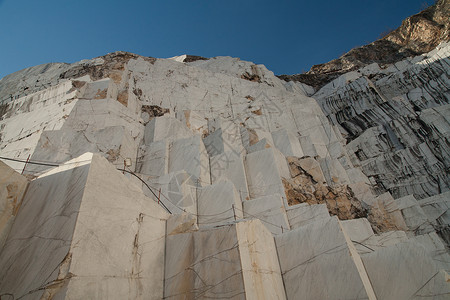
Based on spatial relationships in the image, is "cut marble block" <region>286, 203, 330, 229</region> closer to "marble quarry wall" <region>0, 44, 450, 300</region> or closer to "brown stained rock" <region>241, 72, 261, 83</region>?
"marble quarry wall" <region>0, 44, 450, 300</region>

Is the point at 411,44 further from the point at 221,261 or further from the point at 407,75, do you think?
the point at 221,261

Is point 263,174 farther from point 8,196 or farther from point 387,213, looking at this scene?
point 8,196

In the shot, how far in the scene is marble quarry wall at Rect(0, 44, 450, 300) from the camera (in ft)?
14.2

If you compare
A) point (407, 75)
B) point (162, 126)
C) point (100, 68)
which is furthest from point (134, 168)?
point (407, 75)

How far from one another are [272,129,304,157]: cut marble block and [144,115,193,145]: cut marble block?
16.0 feet

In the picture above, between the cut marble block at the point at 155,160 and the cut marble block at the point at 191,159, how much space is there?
0.82 feet

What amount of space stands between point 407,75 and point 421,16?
13473 mm

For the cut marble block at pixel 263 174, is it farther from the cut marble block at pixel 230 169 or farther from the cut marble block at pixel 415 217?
the cut marble block at pixel 415 217

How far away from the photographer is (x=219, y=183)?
8805 millimetres

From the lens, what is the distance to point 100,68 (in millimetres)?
16281

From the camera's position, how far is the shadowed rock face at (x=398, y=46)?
26.5 m

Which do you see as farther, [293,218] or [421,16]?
[421,16]

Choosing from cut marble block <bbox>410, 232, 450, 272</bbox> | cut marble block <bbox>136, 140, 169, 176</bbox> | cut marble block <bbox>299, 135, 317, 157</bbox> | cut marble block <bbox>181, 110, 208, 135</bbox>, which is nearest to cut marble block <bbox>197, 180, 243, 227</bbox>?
cut marble block <bbox>136, 140, 169, 176</bbox>

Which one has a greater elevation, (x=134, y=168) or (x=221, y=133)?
(x=221, y=133)
